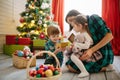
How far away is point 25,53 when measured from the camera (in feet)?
9.23

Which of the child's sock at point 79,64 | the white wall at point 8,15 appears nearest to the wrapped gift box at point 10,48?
the white wall at point 8,15

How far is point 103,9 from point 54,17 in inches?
45.0

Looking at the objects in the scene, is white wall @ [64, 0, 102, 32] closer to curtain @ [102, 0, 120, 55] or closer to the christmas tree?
curtain @ [102, 0, 120, 55]

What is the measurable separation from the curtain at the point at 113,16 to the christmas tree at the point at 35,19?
1.24 metres

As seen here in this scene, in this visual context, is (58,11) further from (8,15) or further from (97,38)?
(97,38)

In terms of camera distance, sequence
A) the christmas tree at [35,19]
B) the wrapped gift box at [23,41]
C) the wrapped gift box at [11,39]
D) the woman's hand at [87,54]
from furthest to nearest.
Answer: the christmas tree at [35,19] → the wrapped gift box at [11,39] → the wrapped gift box at [23,41] → the woman's hand at [87,54]

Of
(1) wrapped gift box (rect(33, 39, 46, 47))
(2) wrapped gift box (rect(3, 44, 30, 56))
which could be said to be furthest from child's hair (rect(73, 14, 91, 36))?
(2) wrapped gift box (rect(3, 44, 30, 56))

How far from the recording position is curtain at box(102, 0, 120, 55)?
15.5 ft

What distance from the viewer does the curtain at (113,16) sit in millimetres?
4719

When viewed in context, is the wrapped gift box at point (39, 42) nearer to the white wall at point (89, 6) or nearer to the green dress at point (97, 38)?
the white wall at point (89, 6)

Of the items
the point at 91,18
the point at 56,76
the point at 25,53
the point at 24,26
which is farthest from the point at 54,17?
the point at 56,76

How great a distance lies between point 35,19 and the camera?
4.59 metres

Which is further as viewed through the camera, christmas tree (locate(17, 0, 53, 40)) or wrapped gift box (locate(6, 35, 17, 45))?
christmas tree (locate(17, 0, 53, 40))

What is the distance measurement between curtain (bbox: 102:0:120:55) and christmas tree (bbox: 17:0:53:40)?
1.24 m
